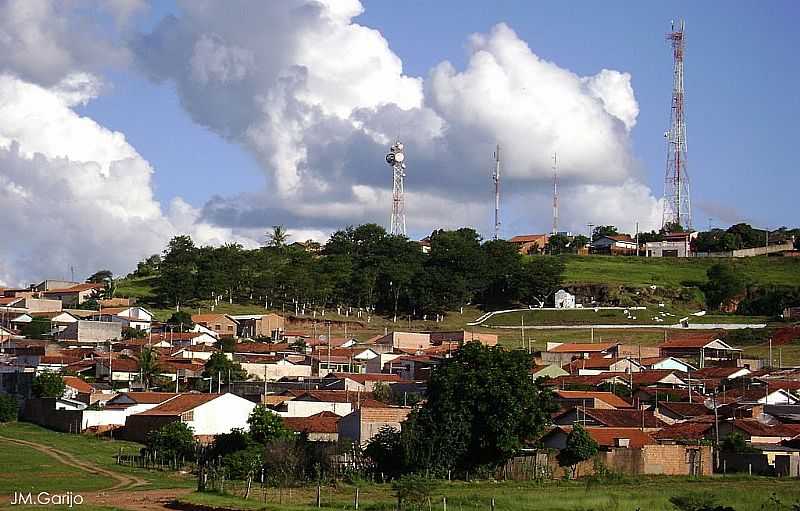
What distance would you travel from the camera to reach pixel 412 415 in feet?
135

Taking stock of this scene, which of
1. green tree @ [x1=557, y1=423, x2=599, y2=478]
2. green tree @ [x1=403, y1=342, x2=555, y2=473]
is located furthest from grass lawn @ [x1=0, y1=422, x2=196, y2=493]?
green tree @ [x1=557, y1=423, x2=599, y2=478]

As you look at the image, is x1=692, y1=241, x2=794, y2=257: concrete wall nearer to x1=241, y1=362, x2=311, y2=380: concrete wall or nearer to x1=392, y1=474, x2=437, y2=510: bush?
x1=241, y1=362, x2=311, y2=380: concrete wall

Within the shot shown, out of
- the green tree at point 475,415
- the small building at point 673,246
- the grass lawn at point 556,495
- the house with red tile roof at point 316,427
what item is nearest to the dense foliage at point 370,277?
the small building at point 673,246

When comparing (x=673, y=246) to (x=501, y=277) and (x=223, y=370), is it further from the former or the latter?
(x=223, y=370)

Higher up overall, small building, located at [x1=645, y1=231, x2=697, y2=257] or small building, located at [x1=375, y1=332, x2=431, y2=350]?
small building, located at [x1=645, y1=231, x2=697, y2=257]

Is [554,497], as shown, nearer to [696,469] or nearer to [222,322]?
[696,469]

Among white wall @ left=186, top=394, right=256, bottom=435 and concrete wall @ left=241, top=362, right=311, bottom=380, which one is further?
concrete wall @ left=241, top=362, right=311, bottom=380

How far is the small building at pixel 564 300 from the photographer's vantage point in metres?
106

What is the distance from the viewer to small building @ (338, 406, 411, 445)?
4294cm

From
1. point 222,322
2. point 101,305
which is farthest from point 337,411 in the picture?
point 101,305

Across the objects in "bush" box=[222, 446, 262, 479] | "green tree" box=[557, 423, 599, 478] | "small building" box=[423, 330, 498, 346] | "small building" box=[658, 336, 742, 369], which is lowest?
"bush" box=[222, 446, 262, 479]

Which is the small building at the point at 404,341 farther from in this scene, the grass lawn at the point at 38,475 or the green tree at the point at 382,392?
the grass lawn at the point at 38,475

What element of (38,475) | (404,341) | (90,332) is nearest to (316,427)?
(38,475)

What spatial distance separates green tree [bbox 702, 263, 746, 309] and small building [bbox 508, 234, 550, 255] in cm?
3052
